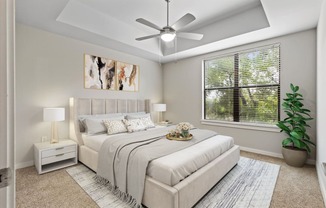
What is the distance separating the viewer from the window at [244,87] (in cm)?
362

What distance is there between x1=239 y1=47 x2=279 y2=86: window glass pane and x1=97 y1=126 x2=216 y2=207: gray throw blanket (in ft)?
7.56

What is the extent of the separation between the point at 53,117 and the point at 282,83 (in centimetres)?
473

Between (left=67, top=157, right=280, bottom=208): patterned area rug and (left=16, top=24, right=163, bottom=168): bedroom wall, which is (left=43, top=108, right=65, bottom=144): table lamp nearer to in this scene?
(left=16, top=24, right=163, bottom=168): bedroom wall

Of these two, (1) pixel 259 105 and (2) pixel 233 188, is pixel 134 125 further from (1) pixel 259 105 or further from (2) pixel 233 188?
(1) pixel 259 105

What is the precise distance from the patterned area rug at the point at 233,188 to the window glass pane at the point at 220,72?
225 cm

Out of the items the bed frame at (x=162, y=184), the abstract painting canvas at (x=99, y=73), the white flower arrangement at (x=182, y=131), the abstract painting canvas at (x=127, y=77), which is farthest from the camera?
the abstract painting canvas at (x=127, y=77)

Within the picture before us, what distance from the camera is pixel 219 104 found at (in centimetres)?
447

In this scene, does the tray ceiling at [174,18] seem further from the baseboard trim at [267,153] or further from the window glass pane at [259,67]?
the baseboard trim at [267,153]

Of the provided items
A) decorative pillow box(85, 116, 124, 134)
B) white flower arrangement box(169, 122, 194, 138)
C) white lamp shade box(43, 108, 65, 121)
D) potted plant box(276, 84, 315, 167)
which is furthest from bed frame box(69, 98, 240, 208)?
potted plant box(276, 84, 315, 167)

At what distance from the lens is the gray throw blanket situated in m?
1.91

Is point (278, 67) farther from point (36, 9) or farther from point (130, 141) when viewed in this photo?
point (36, 9)

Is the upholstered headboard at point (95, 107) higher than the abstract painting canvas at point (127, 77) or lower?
lower

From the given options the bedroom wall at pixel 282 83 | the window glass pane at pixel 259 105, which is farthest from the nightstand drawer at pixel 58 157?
the window glass pane at pixel 259 105

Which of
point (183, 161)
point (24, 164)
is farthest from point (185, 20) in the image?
point (24, 164)
